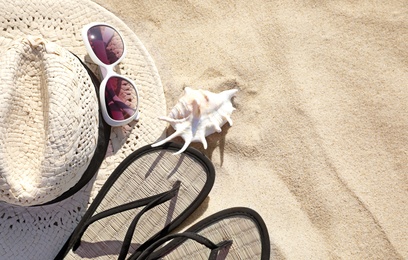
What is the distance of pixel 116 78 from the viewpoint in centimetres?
134

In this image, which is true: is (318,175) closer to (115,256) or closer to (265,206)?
(265,206)

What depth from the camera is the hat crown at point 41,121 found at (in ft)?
3.60

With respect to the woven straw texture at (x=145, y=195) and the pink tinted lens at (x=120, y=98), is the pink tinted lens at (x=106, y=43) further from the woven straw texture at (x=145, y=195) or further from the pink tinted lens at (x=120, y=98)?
the woven straw texture at (x=145, y=195)

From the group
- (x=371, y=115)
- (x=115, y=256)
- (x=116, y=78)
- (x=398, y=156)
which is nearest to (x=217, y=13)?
(x=116, y=78)

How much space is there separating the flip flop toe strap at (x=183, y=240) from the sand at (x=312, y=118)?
0.39 ft

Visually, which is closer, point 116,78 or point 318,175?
point 116,78

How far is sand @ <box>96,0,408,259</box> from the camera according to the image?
148 cm

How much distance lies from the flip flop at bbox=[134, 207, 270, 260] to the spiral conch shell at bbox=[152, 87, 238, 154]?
9.5 inches

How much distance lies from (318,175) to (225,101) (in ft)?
1.24

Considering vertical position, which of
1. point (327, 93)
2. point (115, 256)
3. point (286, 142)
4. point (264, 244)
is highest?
point (327, 93)

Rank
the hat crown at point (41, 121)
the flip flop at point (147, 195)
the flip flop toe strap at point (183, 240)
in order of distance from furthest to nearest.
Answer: the flip flop at point (147, 195)
the flip flop toe strap at point (183, 240)
the hat crown at point (41, 121)

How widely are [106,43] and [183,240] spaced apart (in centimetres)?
64

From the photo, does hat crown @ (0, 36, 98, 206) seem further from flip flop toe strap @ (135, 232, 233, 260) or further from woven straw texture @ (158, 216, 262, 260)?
woven straw texture @ (158, 216, 262, 260)

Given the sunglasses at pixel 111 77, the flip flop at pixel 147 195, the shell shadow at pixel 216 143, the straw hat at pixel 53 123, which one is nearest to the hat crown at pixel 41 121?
the straw hat at pixel 53 123
